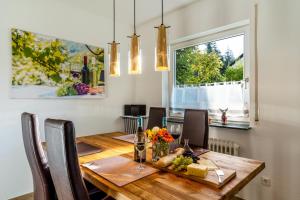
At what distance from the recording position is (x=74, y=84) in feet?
9.36

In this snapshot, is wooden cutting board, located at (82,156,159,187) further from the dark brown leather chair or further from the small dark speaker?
the small dark speaker

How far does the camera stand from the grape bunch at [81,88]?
288cm

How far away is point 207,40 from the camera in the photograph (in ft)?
9.04

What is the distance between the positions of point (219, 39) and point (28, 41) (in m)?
2.43

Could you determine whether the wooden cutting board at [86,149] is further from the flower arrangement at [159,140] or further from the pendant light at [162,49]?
the pendant light at [162,49]

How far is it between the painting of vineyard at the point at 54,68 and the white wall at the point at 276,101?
1.96 metres

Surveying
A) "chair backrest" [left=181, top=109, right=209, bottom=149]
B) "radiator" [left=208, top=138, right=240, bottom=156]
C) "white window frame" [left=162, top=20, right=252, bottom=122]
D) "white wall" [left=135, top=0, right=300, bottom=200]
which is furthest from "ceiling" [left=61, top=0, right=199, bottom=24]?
"radiator" [left=208, top=138, right=240, bottom=156]

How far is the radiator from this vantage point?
2254mm

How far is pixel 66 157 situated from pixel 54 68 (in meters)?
2.04

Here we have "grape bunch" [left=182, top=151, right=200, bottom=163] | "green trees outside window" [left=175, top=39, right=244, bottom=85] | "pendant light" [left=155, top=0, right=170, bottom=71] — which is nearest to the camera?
"grape bunch" [left=182, top=151, right=200, bottom=163]

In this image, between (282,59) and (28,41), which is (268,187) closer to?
(282,59)

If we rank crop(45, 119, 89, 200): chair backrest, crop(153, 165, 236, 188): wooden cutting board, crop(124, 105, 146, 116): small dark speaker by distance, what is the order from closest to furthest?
crop(45, 119, 89, 200): chair backrest, crop(153, 165, 236, 188): wooden cutting board, crop(124, 105, 146, 116): small dark speaker

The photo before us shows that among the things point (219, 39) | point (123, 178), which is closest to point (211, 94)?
point (219, 39)

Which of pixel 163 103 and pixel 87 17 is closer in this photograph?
pixel 87 17
